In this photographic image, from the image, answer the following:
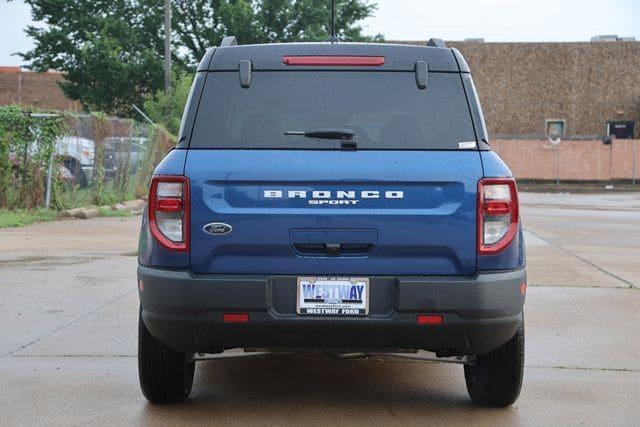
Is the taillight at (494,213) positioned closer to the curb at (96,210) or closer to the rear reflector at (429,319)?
the rear reflector at (429,319)

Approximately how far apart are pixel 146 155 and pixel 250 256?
20.4 meters

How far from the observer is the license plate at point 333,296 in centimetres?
492

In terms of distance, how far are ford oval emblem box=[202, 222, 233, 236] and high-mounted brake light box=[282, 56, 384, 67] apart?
36.1 inches

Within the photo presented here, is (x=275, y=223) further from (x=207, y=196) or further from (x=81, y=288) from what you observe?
(x=81, y=288)

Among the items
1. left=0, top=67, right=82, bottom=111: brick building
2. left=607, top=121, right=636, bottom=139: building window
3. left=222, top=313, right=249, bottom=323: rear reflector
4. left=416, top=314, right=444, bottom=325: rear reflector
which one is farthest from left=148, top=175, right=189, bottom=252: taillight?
left=0, top=67, right=82, bottom=111: brick building

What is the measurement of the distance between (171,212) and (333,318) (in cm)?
92

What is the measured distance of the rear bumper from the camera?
4.90 metres

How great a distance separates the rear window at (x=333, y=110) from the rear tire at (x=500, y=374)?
44.8 inches

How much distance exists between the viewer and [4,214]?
59.4ft

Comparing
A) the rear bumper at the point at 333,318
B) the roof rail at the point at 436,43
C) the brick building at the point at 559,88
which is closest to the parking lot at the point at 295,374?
the rear bumper at the point at 333,318

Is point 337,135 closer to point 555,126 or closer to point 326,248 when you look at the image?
point 326,248

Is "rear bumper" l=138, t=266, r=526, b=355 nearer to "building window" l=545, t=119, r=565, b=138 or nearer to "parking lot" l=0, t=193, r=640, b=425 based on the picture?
"parking lot" l=0, t=193, r=640, b=425

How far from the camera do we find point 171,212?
5004mm

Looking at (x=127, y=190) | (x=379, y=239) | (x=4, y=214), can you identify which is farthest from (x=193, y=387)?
(x=127, y=190)
